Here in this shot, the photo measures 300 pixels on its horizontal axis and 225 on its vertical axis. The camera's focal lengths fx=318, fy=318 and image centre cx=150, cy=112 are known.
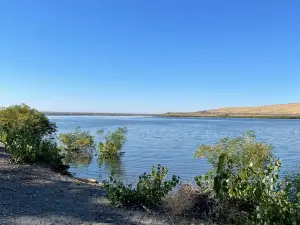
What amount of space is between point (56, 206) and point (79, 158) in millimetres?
17531

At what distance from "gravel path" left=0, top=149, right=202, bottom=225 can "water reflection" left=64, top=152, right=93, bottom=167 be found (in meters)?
11.7

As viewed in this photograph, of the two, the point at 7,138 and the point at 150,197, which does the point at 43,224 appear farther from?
the point at 7,138

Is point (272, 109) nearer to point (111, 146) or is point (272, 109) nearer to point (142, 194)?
point (111, 146)

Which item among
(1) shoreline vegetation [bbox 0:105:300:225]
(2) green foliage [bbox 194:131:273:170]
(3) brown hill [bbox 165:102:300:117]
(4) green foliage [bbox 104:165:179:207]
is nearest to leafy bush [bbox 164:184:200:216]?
(1) shoreline vegetation [bbox 0:105:300:225]

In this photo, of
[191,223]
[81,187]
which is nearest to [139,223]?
[191,223]

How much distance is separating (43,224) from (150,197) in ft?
8.24

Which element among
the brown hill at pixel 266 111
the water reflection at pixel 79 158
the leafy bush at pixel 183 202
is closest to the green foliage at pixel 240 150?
the leafy bush at pixel 183 202

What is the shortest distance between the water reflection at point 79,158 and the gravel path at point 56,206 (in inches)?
459

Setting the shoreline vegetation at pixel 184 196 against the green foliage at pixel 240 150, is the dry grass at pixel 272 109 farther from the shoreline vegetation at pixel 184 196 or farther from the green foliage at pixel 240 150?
the shoreline vegetation at pixel 184 196

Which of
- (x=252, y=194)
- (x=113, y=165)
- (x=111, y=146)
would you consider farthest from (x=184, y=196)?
(x=111, y=146)

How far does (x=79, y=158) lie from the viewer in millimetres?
24234

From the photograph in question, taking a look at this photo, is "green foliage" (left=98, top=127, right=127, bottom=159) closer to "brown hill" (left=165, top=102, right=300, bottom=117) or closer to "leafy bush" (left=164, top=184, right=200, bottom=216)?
"leafy bush" (left=164, top=184, right=200, bottom=216)

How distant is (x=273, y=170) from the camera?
6.49 metres

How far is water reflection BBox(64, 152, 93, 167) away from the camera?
21.6 meters
